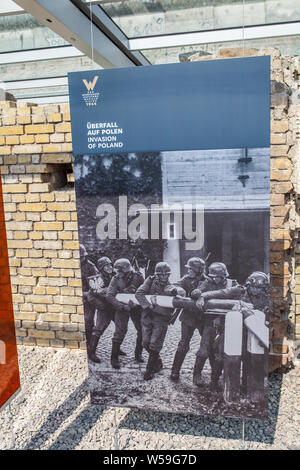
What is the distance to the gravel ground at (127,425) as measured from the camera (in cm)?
296

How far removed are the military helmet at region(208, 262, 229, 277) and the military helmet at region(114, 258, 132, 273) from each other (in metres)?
0.57

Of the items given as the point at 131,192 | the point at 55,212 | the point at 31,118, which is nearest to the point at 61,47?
the point at 31,118

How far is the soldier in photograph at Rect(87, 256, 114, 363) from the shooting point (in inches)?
108

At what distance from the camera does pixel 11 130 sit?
4102 millimetres

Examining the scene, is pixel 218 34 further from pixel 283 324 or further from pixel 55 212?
pixel 283 324

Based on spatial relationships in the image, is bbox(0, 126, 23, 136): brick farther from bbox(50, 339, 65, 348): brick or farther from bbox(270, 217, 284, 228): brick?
bbox(270, 217, 284, 228): brick

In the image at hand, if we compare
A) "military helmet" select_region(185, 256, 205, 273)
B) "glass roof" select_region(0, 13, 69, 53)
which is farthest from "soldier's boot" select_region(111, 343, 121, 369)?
"glass roof" select_region(0, 13, 69, 53)

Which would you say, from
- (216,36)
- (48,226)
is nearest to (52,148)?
(48,226)

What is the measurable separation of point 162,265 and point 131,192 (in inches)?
21.7

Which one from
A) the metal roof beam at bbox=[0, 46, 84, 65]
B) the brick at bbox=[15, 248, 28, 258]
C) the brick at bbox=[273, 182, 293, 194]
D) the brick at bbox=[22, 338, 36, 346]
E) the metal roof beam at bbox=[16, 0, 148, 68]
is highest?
the metal roof beam at bbox=[0, 46, 84, 65]

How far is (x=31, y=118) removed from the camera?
13.2ft

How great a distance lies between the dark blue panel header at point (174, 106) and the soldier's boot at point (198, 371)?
1502 mm

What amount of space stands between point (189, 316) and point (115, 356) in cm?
67

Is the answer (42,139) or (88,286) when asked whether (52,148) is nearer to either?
(42,139)
